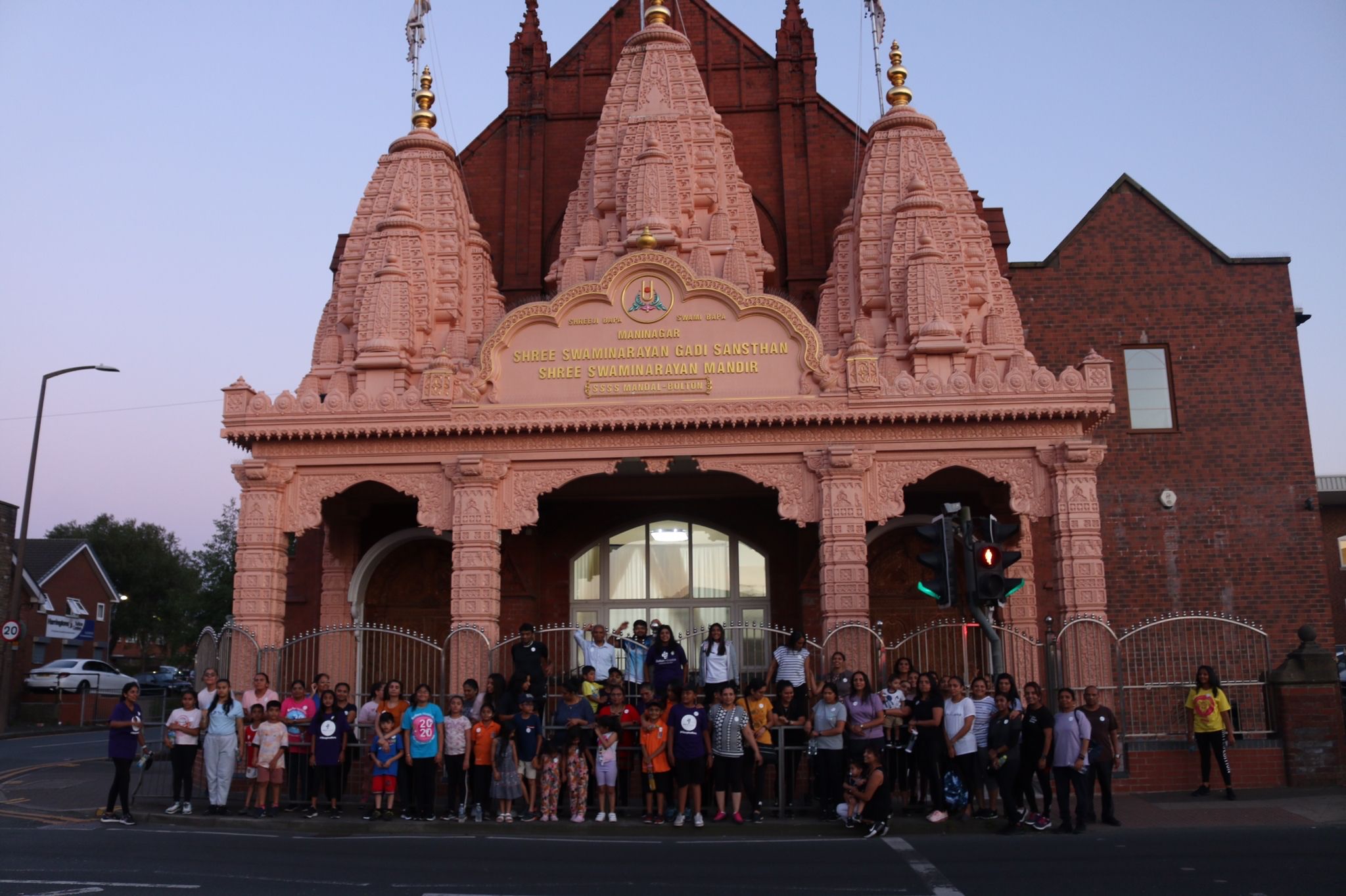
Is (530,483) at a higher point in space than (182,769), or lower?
higher

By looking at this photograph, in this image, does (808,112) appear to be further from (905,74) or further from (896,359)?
(896,359)

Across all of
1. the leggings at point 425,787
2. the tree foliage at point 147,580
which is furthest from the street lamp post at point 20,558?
the tree foliage at point 147,580

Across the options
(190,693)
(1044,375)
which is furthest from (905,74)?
(190,693)

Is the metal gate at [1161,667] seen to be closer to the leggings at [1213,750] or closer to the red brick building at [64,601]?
the leggings at [1213,750]

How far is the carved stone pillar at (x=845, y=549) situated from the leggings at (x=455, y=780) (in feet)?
16.8

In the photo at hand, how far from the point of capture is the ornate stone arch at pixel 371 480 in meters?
17.6

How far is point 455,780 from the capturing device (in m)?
13.7

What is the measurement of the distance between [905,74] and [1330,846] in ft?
51.2

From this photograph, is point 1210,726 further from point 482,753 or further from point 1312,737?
point 482,753

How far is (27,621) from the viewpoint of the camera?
3934 centimetres

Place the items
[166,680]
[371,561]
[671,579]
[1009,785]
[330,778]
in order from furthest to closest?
[166,680]
[671,579]
[371,561]
[330,778]
[1009,785]

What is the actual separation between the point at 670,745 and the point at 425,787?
9.27ft

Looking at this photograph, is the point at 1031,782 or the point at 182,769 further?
the point at 182,769

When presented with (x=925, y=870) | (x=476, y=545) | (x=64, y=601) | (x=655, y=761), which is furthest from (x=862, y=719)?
(x=64, y=601)
